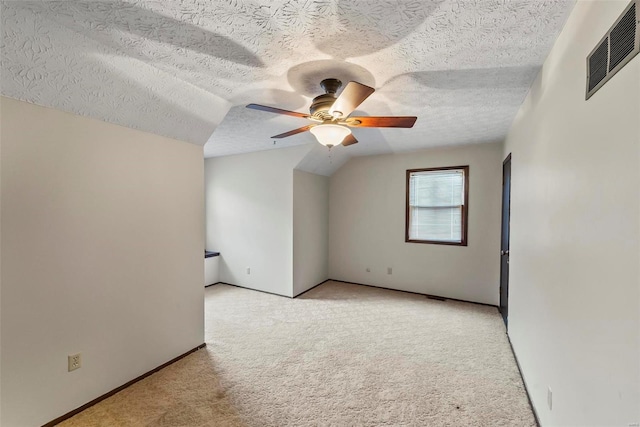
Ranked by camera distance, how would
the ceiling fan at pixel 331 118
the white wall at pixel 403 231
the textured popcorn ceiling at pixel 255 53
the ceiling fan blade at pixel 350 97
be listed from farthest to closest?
the white wall at pixel 403 231 → the ceiling fan at pixel 331 118 → the ceiling fan blade at pixel 350 97 → the textured popcorn ceiling at pixel 255 53

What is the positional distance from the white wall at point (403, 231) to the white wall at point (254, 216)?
1.23 meters

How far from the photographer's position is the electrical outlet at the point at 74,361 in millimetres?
1903

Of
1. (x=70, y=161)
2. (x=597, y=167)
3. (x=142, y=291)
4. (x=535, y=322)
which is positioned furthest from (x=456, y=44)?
(x=142, y=291)

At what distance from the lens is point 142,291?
7.70 feet

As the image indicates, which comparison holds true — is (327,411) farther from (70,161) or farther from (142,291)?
(70,161)

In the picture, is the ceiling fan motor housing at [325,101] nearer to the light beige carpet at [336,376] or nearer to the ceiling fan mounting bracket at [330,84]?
the ceiling fan mounting bracket at [330,84]

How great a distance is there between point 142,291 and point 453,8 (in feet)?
9.57

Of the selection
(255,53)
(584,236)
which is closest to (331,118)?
(255,53)

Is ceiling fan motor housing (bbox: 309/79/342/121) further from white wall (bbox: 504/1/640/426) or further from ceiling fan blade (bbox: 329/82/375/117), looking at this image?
white wall (bbox: 504/1/640/426)

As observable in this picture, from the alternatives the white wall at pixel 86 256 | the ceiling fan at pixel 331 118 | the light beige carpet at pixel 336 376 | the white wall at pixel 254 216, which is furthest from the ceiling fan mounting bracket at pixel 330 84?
the light beige carpet at pixel 336 376

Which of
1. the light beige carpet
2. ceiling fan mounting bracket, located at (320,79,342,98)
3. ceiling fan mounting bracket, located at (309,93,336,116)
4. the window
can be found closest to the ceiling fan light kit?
ceiling fan mounting bracket, located at (309,93,336,116)

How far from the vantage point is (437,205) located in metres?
4.44

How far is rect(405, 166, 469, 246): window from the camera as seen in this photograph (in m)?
4.23

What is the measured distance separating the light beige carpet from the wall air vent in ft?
6.93
